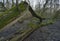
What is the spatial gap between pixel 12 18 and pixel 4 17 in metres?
0.25

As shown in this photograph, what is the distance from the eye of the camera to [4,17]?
5141mm

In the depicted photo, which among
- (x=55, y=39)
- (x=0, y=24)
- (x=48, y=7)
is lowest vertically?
(x=55, y=39)

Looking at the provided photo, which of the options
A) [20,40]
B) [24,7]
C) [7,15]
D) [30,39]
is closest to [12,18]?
[7,15]

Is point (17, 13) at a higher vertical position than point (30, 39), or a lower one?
higher

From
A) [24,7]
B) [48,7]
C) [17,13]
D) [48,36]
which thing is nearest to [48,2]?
[48,7]

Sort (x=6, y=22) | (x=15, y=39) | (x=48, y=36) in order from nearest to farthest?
(x=6, y=22)
(x=15, y=39)
(x=48, y=36)

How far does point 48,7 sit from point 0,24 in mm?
7992

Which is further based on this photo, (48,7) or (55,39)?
(48,7)

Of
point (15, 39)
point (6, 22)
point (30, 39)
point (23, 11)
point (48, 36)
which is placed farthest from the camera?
point (48, 36)

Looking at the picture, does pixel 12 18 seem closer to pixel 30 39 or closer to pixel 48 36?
pixel 30 39

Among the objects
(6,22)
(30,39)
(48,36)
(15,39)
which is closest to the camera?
(6,22)

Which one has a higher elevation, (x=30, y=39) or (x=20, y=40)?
(x=20, y=40)

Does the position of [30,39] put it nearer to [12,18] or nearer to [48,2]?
[48,2]

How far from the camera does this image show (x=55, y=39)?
11.3 meters
